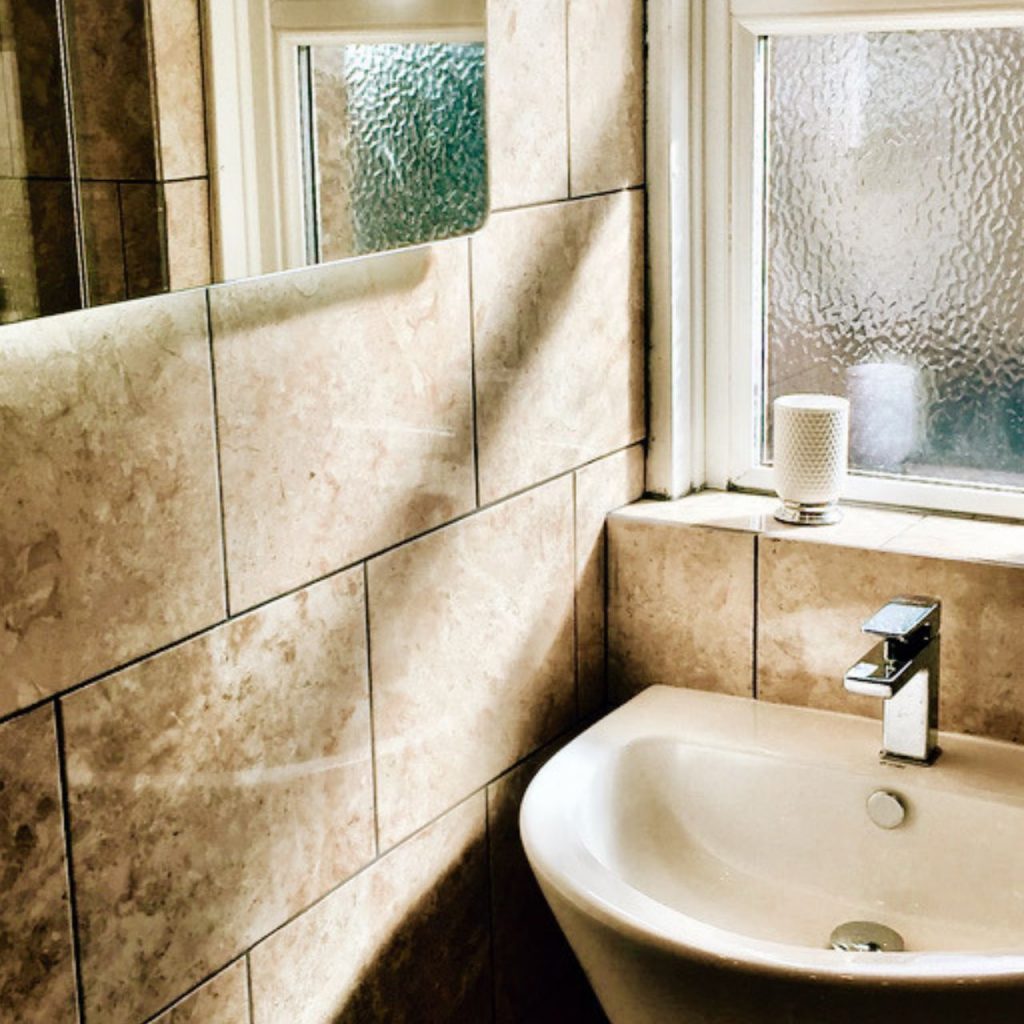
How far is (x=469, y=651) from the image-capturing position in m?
1.59

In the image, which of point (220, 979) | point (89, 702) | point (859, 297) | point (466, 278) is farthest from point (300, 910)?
point (859, 297)

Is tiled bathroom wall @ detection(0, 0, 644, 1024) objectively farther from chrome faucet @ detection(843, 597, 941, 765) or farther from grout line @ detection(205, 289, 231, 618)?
chrome faucet @ detection(843, 597, 941, 765)

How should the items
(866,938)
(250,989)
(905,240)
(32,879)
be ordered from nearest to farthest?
(32,879), (250,989), (866,938), (905,240)

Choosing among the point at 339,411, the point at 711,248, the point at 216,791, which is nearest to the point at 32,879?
the point at 216,791

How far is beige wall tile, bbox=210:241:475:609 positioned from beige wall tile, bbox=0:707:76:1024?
0.22 meters

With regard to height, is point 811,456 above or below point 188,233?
below

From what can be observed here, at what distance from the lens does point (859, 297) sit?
1806 mm

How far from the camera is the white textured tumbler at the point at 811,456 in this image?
1.74 m

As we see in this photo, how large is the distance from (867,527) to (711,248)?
375 millimetres

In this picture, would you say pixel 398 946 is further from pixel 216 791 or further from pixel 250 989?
pixel 216 791

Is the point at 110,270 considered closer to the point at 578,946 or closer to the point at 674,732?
the point at 578,946

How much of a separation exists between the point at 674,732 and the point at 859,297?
530 mm

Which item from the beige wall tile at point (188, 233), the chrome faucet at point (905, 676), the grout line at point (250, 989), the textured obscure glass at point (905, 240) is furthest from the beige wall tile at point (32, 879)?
the textured obscure glass at point (905, 240)

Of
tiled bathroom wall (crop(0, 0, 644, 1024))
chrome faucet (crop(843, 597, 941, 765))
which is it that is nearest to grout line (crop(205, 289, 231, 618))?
tiled bathroom wall (crop(0, 0, 644, 1024))
